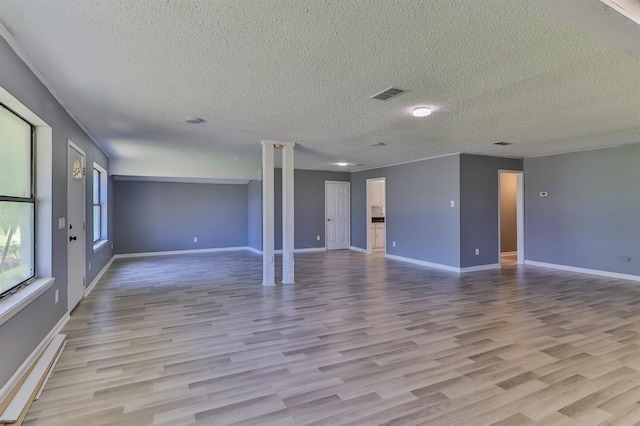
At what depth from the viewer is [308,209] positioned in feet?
31.4

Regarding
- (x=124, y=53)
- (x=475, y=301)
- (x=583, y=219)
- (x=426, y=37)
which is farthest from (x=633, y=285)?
(x=124, y=53)

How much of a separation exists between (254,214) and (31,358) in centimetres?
681

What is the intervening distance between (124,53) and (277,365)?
2.53 meters

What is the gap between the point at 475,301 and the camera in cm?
451

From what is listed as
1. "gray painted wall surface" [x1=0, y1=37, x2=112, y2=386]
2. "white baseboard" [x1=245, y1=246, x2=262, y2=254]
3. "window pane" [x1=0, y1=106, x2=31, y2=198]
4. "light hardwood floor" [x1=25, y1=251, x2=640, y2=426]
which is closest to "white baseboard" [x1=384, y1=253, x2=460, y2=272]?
"light hardwood floor" [x1=25, y1=251, x2=640, y2=426]

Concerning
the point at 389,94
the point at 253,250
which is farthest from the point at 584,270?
the point at 253,250

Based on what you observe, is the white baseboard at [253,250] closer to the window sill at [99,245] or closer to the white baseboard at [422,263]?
the white baseboard at [422,263]

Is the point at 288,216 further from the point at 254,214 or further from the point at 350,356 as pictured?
the point at 254,214

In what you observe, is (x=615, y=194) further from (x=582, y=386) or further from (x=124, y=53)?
(x=124, y=53)

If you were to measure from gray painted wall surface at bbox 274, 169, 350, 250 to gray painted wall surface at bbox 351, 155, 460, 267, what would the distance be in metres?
1.51

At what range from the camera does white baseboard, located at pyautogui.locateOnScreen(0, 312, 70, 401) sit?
218cm

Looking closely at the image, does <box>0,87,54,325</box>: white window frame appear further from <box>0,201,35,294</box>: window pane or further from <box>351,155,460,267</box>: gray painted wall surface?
<box>351,155,460,267</box>: gray painted wall surface

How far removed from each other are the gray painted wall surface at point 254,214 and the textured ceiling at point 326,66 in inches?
163

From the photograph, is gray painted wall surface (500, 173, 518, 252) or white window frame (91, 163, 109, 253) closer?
white window frame (91, 163, 109, 253)
